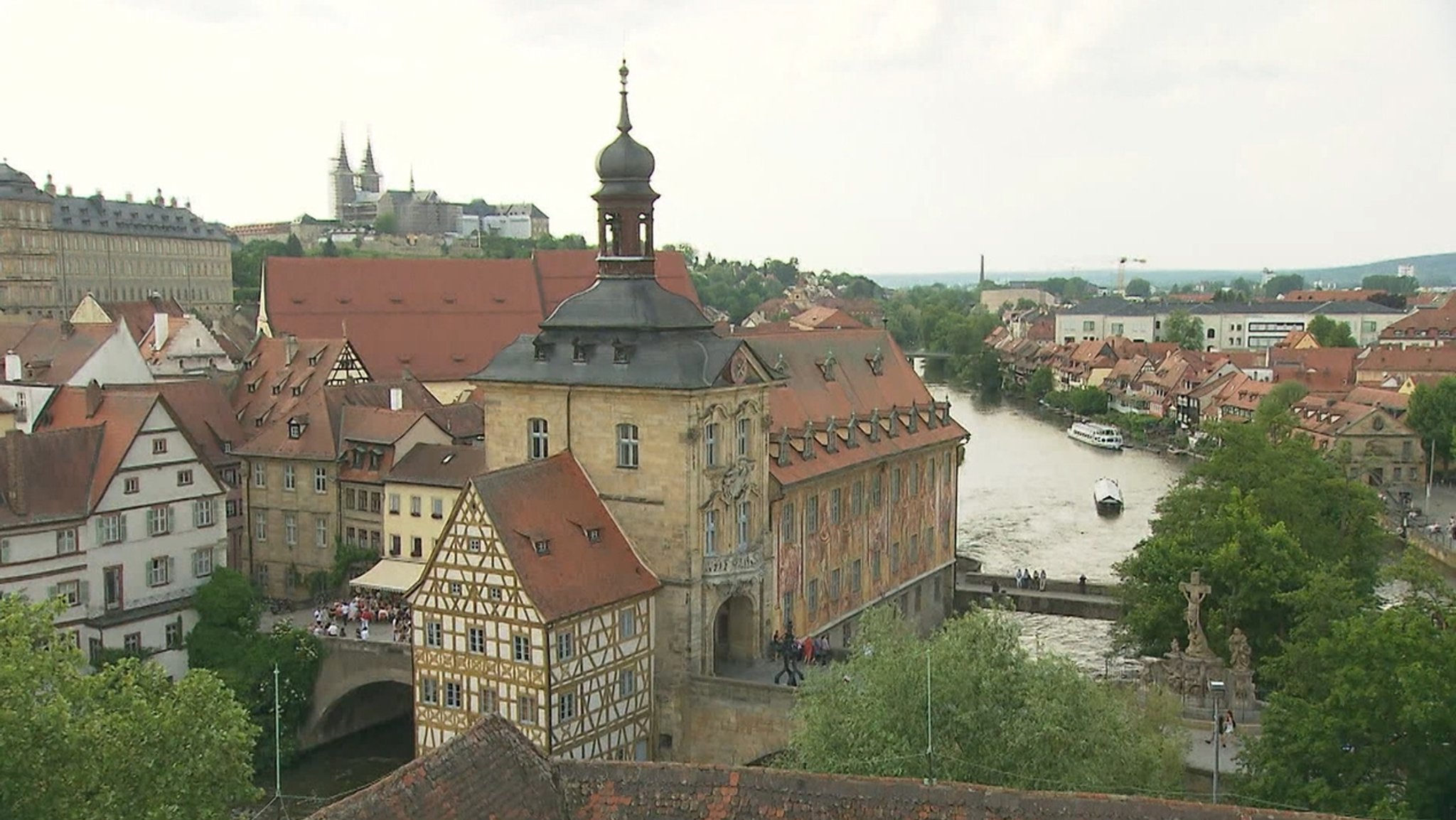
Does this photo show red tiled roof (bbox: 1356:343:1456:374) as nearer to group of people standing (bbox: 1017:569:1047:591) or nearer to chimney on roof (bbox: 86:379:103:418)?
group of people standing (bbox: 1017:569:1047:591)

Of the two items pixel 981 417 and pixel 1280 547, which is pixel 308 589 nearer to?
pixel 1280 547

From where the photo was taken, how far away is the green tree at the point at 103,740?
79.9ft

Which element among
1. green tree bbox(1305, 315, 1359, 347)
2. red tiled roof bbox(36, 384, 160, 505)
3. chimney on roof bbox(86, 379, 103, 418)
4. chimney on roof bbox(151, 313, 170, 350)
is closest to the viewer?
red tiled roof bbox(36, 384, 160, 505)

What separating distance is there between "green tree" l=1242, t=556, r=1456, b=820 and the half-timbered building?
1468 centimetres

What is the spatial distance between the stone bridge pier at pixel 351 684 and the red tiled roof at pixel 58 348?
21118 mm

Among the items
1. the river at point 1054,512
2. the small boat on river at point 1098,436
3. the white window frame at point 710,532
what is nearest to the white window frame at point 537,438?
the white window frame at point 710,532

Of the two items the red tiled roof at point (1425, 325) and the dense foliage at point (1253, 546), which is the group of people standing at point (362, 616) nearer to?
the dense foliage at point (1253, 546)

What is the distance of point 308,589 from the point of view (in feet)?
170

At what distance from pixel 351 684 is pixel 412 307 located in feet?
130

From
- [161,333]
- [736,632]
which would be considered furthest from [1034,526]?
[161,333]

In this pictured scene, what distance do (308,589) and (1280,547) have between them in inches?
1202

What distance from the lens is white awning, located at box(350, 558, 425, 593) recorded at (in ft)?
154

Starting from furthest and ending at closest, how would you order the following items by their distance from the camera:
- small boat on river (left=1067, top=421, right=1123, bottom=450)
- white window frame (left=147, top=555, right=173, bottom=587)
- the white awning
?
small boat on river (left=1067, top=421, right=1123, bottom=450)
the white awning
white window frame (left=147, top=555, right=173, bottom=587)

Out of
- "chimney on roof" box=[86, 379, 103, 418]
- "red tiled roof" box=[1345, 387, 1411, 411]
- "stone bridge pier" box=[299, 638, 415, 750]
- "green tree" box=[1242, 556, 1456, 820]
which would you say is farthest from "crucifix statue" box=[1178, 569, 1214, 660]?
"red tiled roof" box=[1345, 387, 1411, 411]
